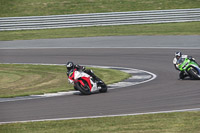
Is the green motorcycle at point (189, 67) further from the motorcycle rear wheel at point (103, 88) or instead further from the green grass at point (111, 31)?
the green grass at point (111, 31)

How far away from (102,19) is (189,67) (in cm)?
2065

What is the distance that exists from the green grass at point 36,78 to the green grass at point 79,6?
17.0m

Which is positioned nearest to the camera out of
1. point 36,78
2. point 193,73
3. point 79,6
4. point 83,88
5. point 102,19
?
point 83,88

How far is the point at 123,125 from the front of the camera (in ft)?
37.2

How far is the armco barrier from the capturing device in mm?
38541

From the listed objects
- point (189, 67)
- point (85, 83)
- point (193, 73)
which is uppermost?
A: point (189, 67)

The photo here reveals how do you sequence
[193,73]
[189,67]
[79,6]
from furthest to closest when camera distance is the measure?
[79,6]
[189,67]
[193,73]

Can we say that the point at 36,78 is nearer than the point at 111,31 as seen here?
Yes

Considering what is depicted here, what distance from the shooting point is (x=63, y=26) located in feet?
128

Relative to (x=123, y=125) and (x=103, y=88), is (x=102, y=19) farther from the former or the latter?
(x=123, y=125)

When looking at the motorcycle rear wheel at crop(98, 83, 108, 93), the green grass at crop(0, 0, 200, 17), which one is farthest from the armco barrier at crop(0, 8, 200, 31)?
the motorcycle rear wheel at crop(98, 83, 108, 93)

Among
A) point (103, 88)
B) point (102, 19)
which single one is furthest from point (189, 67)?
point (102, 19)

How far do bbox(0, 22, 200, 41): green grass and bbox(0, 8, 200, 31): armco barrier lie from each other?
16.4 inches

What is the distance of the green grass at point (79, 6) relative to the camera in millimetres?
41688
